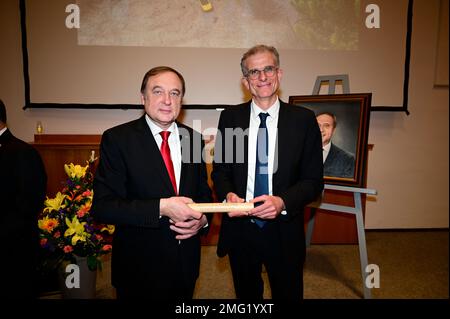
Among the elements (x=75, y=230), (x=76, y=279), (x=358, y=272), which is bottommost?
(x=358, y=272)

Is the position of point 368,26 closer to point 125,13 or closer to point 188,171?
point 125,13

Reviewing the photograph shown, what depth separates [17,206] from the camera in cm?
141

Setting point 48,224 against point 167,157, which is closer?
point 167,157

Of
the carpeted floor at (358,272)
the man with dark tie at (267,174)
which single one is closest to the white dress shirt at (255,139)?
the man with dark tie at (267,174)

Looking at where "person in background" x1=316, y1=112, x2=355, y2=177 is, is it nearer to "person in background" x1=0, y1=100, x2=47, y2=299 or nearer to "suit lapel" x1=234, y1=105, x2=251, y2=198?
"suit lapel" x1=234, y1=105, x2=251, y2=198

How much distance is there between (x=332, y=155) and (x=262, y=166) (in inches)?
46.0

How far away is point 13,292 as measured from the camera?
1459 millimetres

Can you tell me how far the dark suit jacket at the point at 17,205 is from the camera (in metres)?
1.39

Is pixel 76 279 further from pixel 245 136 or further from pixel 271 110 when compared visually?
pixel 271 110

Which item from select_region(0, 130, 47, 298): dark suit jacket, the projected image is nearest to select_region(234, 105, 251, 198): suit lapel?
select_region(0, 130, 47, 298): dark suit jacket

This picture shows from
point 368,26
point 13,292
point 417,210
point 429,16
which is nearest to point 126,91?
point 13,292

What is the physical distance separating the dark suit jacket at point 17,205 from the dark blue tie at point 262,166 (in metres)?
1.10

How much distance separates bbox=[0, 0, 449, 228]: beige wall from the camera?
10.9 feet

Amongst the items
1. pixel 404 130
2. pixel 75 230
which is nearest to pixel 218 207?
pixel 75 230
